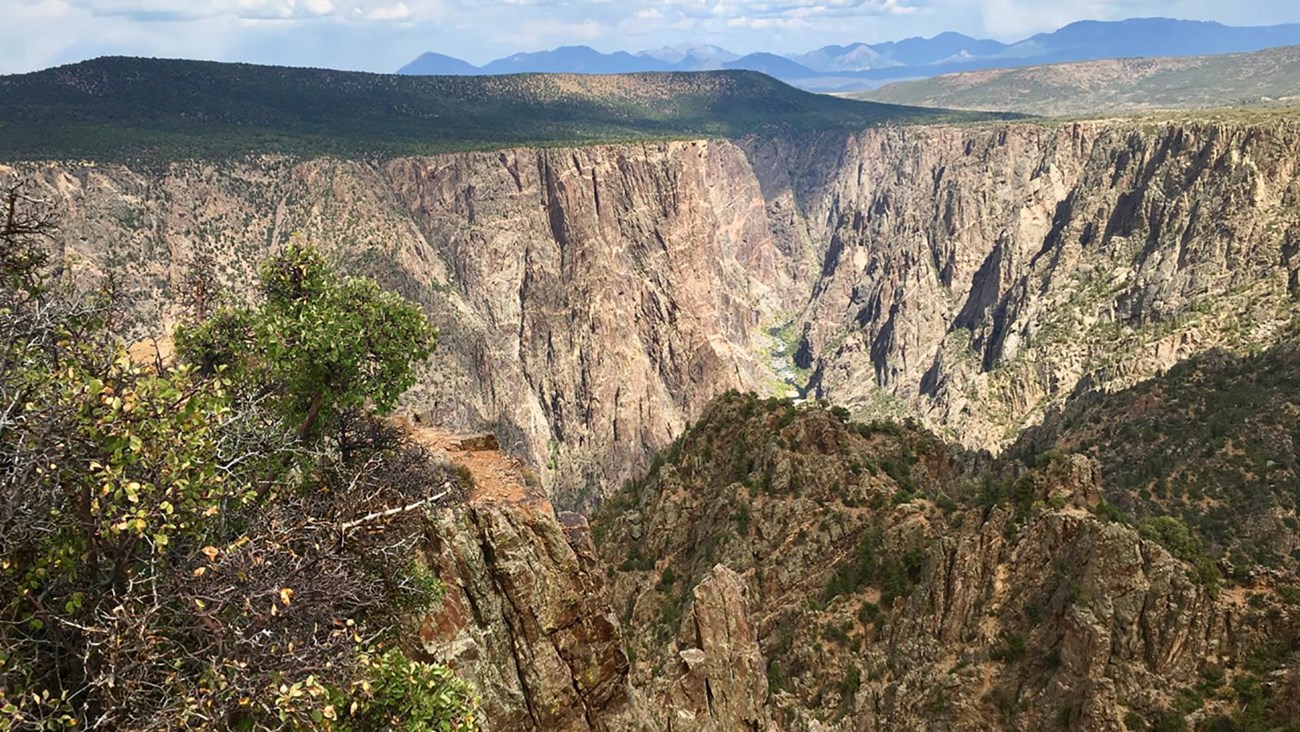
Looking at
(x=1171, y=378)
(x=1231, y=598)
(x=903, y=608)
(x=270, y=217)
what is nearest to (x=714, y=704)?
(x=903, y=608)

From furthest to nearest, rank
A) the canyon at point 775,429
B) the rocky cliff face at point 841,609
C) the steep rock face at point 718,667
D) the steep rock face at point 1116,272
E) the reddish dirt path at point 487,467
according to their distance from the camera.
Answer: the steep rock face at point 1116,272 < the steep rock face at point 718,667 < the canyon at point 775,429 < the reddish dirt path at point 487,467 < the rocky cliff face at point 841,609

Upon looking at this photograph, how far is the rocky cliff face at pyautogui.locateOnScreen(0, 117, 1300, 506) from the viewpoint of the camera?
356 feet

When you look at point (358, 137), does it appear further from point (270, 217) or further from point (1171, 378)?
point (1171, 378)

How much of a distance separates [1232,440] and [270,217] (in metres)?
126

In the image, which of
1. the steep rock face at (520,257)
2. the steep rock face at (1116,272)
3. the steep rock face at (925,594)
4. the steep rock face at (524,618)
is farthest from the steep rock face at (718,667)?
the steep rock face at (520,257)

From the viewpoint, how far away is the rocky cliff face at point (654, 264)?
108375mm

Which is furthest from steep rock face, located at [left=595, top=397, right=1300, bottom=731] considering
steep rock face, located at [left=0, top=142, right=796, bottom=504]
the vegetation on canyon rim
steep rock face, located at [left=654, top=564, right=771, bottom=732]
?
steep rock face, located at [left=0, top=142, right=796, bottom=504]

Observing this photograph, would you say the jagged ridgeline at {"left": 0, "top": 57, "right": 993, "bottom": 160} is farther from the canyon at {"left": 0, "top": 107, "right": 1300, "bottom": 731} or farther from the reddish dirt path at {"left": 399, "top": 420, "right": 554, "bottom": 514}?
the reddish dirt path at {"left": 399, "top": 420, "right": 554, "bottom": 514}

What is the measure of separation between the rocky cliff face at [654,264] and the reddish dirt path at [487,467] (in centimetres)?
9063

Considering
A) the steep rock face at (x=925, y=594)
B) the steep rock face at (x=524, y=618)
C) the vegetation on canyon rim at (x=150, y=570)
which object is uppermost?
the vegetation on canyon rim at (x=150, y=570)

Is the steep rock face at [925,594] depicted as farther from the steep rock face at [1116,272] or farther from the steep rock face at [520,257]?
the steep rock face at [520,257]

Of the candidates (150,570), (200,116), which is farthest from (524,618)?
(200,116)

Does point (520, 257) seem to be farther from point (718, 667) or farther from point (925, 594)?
point (718, 667)

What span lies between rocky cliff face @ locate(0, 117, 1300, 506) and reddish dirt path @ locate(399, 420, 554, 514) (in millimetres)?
90628
